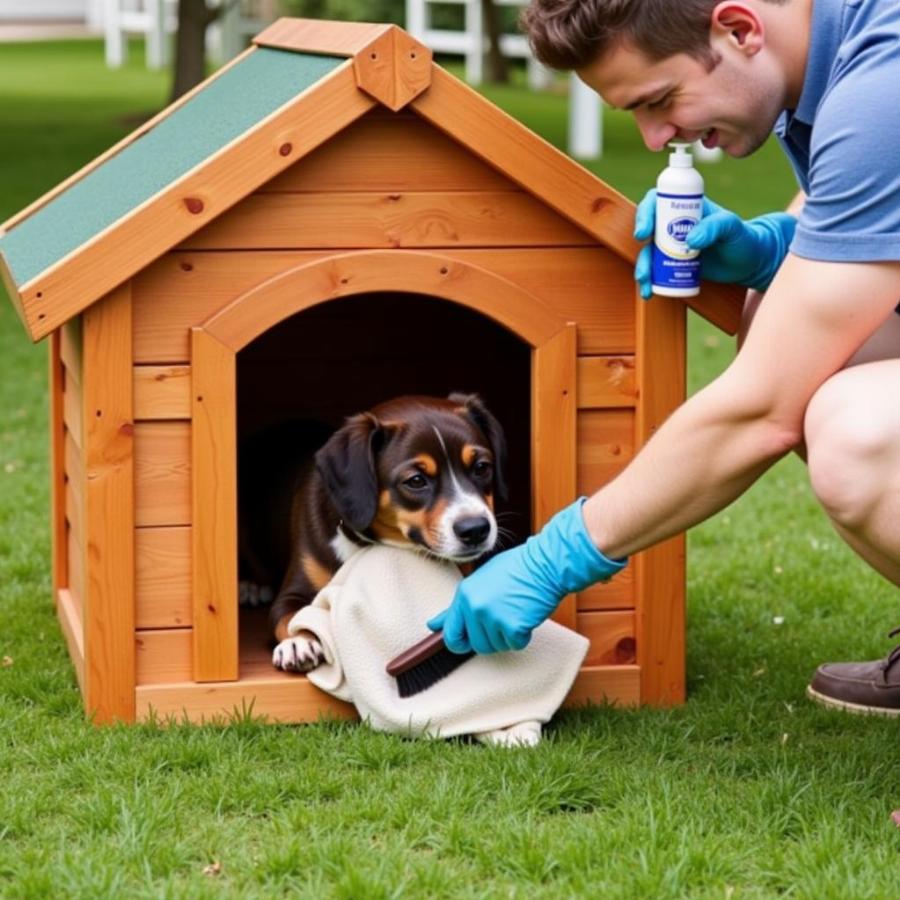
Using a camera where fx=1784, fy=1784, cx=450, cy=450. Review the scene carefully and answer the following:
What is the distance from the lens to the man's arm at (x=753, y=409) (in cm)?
310

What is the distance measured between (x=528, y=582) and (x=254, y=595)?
163 centimetres

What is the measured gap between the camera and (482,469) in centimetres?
402

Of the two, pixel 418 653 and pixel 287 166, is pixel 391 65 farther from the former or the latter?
pixel 418 653

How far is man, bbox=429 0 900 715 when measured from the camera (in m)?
3.08

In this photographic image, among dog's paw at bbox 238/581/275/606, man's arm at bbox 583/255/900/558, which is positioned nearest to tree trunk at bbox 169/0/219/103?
dog's paw at bbox 238/581/275/606

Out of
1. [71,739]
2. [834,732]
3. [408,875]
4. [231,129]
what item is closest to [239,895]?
[408,875]

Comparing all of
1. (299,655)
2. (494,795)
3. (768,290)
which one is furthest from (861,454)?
(299,655)

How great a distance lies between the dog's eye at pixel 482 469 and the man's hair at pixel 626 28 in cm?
98

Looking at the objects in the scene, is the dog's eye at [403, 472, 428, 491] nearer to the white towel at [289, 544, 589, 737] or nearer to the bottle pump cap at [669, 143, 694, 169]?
the white towel at [289, 544, 589, 737]

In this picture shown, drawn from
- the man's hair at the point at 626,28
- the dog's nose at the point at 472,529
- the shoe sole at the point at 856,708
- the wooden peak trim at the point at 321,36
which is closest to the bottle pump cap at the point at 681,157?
the man's hair at the point at 626,28

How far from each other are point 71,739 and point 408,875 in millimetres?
1009

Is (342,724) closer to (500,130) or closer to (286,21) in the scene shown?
(500,130)

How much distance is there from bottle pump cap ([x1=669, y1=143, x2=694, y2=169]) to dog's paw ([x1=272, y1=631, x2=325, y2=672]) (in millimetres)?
1301

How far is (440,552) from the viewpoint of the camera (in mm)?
3891
